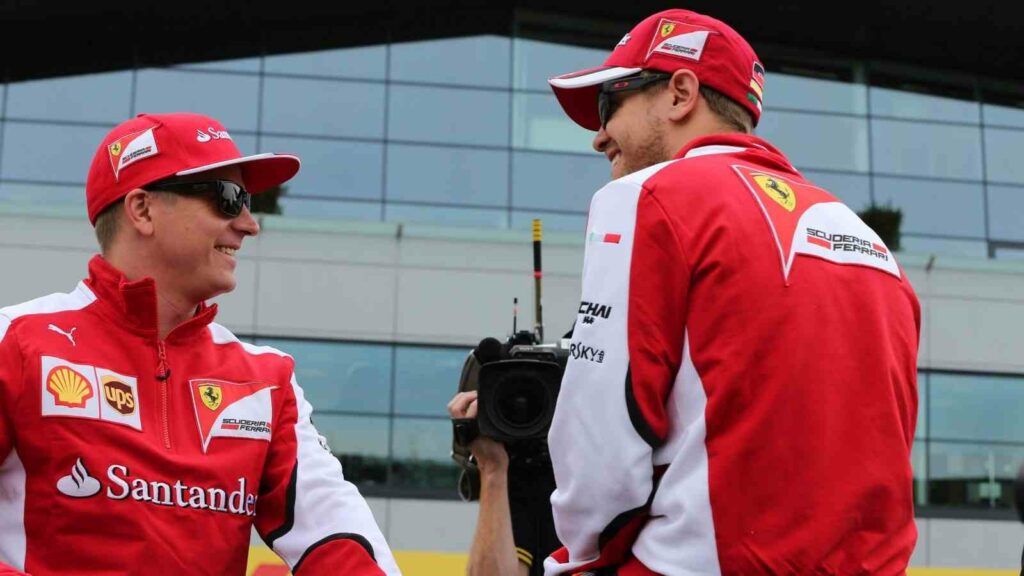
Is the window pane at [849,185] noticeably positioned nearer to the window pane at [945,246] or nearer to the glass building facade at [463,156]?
the glass building facade at [463,156]

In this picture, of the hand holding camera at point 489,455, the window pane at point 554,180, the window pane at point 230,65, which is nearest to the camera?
the hand holding camera at point 489,455

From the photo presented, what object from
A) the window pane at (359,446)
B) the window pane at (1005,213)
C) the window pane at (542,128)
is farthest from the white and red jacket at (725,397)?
the window pane at (1005,213)

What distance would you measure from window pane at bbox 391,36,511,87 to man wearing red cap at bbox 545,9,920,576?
17967 millimetres

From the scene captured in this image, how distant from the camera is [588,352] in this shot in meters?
2.34

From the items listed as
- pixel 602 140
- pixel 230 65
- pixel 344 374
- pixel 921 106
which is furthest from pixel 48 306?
pixel 921 106

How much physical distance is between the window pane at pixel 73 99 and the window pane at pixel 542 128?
596cm

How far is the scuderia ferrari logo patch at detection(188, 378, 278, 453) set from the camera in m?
2.84

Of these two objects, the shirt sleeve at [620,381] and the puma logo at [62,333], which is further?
the puma logo at [62,333]

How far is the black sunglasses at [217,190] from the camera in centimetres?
301

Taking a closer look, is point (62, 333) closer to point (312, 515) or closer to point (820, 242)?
point (312, 515)

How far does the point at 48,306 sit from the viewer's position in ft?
9.27

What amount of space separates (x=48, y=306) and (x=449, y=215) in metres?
16.8

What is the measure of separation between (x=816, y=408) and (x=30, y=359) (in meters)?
1.59

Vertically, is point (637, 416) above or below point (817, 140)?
below
